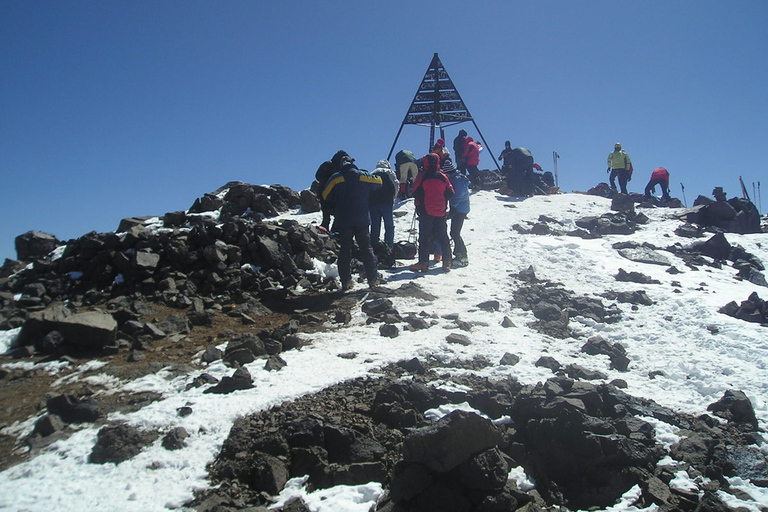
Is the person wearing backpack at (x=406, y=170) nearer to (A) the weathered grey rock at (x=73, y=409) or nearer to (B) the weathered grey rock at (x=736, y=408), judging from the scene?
(B) the weathered grey rock at (x=736, y=408)

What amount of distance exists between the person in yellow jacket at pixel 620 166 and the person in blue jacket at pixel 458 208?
42.5 ft

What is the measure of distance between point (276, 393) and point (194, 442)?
2.94ft

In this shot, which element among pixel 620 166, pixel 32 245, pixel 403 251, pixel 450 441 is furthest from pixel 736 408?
pixel 620 166

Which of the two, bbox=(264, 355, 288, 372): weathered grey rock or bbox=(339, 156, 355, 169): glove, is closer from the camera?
bbox=(264, 355, 288, 372): weathered grey rock

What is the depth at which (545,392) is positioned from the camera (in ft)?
14.9

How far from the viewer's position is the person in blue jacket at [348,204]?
323 inches

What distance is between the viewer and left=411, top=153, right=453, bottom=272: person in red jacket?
10078 mm

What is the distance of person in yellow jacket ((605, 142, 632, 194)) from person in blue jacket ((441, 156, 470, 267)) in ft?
42.5

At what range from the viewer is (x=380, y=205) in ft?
35.0

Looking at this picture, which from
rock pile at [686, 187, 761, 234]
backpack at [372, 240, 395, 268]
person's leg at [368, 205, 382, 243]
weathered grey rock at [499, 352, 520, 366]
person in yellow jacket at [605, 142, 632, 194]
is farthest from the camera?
person in yellow jacket at [605, 142, 632, 194]

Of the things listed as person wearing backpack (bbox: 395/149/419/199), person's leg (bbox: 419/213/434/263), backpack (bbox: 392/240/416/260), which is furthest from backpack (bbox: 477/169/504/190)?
person's leg (bbox: 419/213/434/263)

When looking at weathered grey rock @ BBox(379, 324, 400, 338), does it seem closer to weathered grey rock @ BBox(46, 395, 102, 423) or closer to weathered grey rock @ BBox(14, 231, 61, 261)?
weathered grey rock @ BBox(46, 395, 102, 423)

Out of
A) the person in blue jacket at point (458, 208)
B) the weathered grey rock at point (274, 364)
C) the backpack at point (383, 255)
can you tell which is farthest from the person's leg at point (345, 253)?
the person in blue jacket at point (458, 208)

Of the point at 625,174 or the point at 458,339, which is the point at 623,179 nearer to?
the point at 625,174
